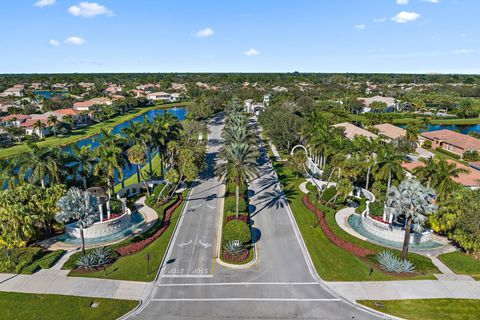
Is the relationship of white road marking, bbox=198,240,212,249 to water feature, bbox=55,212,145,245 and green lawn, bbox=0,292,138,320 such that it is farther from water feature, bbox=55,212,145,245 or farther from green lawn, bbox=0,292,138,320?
green lawn, bbox=0,292,138,320

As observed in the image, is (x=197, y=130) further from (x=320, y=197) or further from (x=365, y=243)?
(x=365, y=243)

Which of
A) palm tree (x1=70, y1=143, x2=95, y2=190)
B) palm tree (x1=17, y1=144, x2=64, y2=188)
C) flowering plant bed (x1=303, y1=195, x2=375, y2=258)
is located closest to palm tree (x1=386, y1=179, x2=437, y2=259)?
flowering plant bed (x1=303, y1=195, x2=375, y2=258)

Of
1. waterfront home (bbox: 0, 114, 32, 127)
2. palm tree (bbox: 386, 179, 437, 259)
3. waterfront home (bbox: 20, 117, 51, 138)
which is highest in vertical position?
palm tree (bbox: 386, 179, 437, 259)

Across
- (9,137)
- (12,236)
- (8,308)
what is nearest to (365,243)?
(8,308)

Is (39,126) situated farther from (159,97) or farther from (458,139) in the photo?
(458,139)

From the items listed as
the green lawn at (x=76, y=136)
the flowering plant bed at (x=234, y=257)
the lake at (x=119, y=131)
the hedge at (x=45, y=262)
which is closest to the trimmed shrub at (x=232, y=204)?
the flowering plant bed at (x=234, y=257)

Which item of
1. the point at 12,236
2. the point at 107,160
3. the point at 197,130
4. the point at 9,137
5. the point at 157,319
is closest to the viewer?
the point at 157,319

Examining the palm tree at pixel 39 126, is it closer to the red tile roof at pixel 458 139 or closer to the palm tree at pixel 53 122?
the palm tree at pixel 53 122
